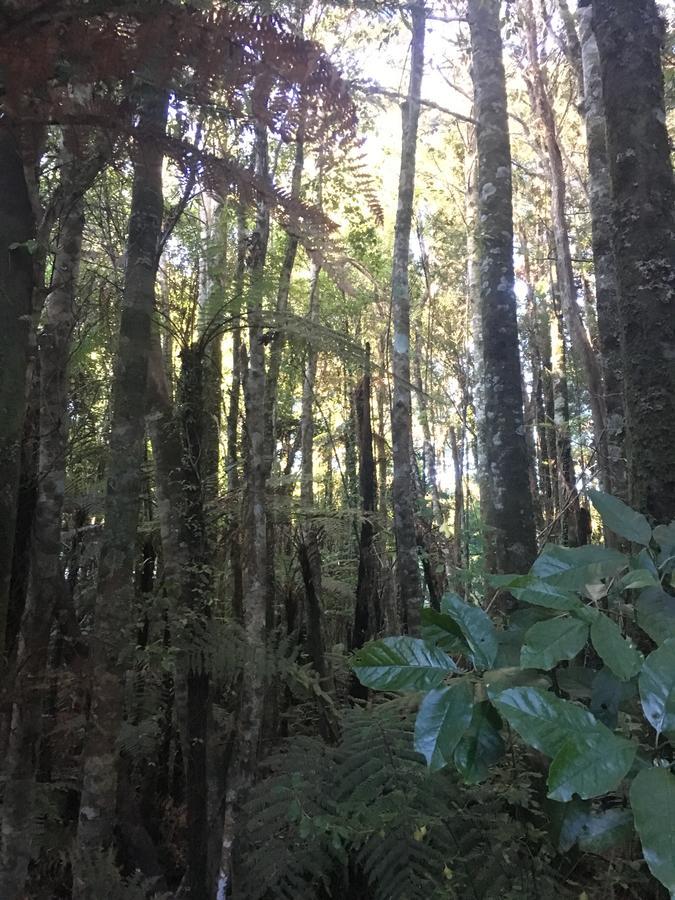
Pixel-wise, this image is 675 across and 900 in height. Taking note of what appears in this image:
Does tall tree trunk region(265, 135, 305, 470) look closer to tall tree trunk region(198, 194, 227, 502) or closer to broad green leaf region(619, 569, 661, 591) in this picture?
tall tree trunk region(198, 194, 227, 502)

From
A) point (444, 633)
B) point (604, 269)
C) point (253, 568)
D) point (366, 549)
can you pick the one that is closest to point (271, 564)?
point (253, 568)

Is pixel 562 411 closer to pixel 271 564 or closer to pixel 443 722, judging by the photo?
pixel 271 564

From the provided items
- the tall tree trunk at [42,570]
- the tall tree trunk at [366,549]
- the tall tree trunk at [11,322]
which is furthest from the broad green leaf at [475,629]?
the tall tree trunk at [366,549]

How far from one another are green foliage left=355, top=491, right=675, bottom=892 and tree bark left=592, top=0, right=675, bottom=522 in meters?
1.08

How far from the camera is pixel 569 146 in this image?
15469 mm

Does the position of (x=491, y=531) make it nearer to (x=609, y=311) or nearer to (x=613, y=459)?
(x=613, y=459)

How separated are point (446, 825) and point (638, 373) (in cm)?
217

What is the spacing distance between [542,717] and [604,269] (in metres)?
6.47

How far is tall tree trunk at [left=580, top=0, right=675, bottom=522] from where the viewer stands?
218cm

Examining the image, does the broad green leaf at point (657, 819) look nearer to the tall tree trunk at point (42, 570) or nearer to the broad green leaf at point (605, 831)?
the broad green leaf at point (605, 831)

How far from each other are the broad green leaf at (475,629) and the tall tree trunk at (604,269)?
4.69 meters

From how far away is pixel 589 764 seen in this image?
836 millimetres

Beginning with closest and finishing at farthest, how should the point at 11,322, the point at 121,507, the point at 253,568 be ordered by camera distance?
1. the point at 11,322
2. the point at 121,507
3. the point at 253,568

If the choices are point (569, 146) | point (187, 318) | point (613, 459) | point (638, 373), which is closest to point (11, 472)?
point (638, 373)
